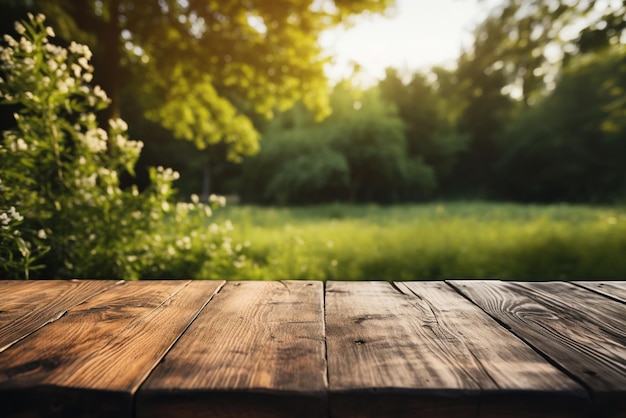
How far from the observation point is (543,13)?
766cm

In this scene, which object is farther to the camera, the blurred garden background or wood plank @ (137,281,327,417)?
the blurred garden background

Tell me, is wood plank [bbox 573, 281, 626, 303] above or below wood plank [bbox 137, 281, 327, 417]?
below

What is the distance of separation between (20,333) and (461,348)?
4.04ft

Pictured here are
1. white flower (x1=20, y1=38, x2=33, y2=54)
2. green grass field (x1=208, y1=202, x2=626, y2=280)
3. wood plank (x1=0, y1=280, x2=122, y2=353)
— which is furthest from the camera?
green grass field (x1=208, y1=202, x2=626, y2=280)

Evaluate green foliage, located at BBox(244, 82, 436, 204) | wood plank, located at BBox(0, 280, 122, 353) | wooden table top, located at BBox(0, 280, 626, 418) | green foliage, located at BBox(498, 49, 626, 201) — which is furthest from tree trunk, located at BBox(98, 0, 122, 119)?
green foliage, located at BBox(498, 49, 626, 201)

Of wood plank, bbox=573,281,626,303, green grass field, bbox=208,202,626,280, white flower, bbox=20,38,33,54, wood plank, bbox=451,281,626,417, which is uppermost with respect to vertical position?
white flower, bbox=20,38,33,54

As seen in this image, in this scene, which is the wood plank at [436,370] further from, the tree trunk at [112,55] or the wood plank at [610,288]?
the tree trunk at [112,55]

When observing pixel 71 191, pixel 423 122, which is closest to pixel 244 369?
pixel 71 191

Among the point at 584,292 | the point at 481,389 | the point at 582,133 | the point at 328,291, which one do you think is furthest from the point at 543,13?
the point at 582,133

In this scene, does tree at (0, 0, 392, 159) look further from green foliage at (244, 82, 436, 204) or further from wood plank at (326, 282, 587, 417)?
green foliage at (244, 82, 436, 204)

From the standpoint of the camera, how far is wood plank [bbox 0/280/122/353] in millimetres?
1251

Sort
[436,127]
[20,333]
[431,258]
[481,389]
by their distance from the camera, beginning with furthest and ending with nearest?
[436,127]
[431,258]
[20,333]
[481,389]

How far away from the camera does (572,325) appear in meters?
1.32

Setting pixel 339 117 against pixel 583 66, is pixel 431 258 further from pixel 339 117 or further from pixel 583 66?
pixel 339 117
